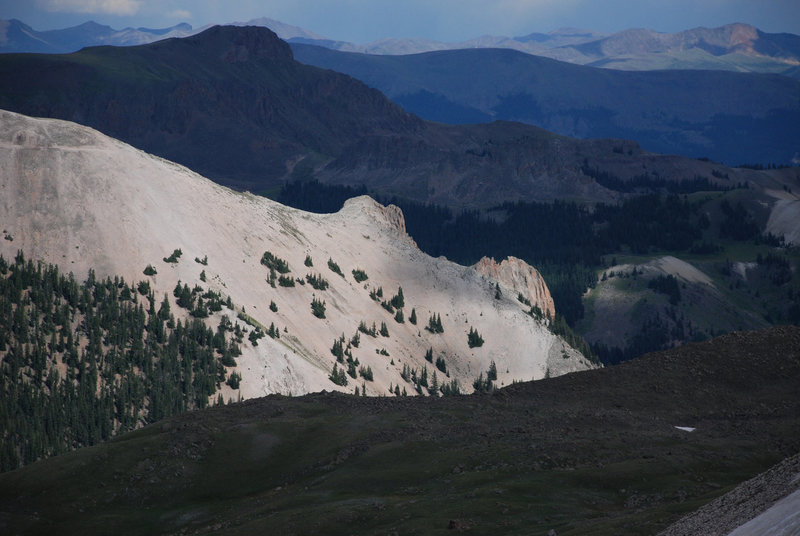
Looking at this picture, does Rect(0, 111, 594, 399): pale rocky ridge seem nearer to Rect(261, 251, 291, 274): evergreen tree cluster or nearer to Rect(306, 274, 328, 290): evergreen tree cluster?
Rect(261, 251, 291, 274): evergreen tree cluster

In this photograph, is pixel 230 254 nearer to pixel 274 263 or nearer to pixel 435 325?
pixel 274 263

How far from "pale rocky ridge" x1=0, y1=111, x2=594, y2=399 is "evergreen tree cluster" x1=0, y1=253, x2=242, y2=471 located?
4.76m

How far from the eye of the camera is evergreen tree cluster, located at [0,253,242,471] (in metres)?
120

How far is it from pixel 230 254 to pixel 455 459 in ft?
347

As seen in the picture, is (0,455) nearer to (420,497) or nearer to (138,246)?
(138,246)

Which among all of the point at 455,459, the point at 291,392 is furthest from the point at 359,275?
the point at 455,459

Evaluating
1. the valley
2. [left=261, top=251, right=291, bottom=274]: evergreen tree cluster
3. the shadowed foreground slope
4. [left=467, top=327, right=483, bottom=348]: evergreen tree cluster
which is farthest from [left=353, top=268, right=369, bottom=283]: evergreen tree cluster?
the shadowed foreground slope

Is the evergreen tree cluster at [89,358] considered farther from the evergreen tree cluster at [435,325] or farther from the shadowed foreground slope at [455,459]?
the evergreen tree cluster at [435,325]

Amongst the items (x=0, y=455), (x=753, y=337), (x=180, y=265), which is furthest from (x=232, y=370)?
(x=753, y=337)

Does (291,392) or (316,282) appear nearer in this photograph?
(291,392)

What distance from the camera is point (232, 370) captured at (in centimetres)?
13750

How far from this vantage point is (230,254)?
169 meters

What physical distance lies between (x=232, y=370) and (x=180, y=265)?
26.0 meters

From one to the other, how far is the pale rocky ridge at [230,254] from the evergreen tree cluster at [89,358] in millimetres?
4762
